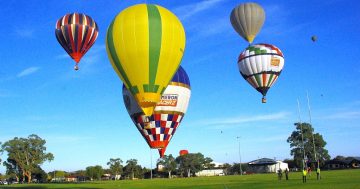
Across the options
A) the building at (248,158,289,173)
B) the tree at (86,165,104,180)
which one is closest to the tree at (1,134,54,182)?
the tree at (86,165,104,180)

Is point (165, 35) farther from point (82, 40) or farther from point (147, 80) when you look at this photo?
point (82, 40)

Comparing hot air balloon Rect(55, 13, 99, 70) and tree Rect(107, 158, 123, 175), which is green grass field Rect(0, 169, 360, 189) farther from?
tree Rect(107, 158, 123, 175)

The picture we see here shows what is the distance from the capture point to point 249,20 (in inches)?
1845

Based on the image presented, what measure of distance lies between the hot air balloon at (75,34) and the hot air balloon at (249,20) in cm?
1661

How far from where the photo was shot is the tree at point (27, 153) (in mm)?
129250

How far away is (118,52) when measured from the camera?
28.5 m

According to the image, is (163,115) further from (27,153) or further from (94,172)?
(94,172)

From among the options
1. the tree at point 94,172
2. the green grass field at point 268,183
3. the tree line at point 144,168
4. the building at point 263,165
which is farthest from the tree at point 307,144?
the tree at point 94,172

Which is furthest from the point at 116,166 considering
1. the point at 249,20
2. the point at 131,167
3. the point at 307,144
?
the point at 249,20

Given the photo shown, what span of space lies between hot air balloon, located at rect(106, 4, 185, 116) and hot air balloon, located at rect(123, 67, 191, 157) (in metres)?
5.80

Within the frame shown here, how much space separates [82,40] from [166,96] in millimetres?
16189

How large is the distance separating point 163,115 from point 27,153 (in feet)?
350

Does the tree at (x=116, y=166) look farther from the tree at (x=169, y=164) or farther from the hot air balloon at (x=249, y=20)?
the hot air balloon at (x=249, y=20)

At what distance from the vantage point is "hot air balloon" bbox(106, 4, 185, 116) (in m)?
28.0
